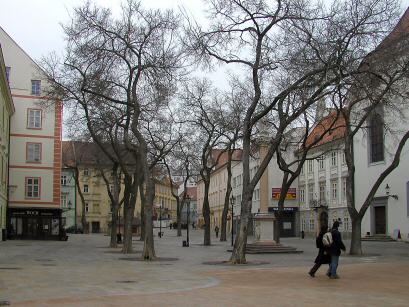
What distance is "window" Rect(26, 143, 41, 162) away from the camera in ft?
184

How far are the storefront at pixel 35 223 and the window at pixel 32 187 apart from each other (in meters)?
1.78

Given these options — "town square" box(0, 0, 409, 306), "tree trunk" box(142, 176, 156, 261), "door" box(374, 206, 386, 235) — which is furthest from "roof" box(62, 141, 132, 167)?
"door" box(374, 206, 386, 235)

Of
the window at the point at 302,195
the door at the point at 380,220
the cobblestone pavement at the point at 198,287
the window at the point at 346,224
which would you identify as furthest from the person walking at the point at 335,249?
the window at the point at 302,195

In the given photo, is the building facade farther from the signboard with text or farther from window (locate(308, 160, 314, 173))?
window (locate(308, 160, 314, 173))

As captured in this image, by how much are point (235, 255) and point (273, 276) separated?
5.93 m

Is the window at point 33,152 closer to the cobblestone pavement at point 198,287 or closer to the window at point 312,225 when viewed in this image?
the window at point 312,225

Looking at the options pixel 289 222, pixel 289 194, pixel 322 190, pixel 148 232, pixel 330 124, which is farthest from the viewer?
pixel 289 222

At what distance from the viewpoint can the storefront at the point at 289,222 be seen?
71.4m

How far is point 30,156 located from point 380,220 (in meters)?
33.6

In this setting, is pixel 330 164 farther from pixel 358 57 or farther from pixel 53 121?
pixel 358 57

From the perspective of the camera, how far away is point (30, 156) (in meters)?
56.2

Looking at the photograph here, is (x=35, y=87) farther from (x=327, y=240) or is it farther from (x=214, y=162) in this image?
(x=327, y=240)

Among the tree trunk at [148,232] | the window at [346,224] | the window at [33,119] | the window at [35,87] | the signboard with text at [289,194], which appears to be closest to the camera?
the tree trunk at [148,232]

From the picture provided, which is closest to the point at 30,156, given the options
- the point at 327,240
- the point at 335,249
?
the point at 327,240
